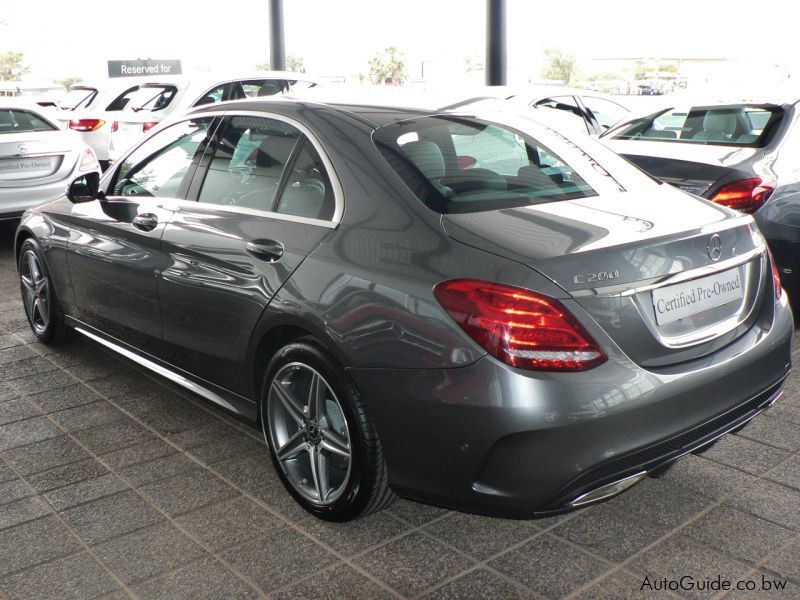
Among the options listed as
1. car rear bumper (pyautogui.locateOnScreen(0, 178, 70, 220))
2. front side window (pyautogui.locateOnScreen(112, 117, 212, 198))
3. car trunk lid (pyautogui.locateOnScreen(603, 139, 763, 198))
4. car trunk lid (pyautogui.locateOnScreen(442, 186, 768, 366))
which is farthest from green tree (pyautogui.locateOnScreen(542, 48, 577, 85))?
car trunk lid (pyautogui.locateOnScreen(442, 186, 768, 366))

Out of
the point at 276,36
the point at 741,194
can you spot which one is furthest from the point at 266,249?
the point at 276,36

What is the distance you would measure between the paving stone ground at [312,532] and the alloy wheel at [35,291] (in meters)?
1.26

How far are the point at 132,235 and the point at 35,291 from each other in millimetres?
1583

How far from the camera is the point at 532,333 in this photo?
2.32 meters

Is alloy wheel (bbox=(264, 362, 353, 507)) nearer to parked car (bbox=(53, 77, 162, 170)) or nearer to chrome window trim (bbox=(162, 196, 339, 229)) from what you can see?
chrome window trim (bbox=(162, 196, 339, 229))

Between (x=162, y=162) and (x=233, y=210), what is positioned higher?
(x=162, y=162)

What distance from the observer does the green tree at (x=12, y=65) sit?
258 feet

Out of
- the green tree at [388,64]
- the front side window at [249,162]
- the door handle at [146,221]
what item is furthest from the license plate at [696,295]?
the green tree at [388,64]

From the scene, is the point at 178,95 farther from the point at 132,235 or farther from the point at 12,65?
the point at 12,65

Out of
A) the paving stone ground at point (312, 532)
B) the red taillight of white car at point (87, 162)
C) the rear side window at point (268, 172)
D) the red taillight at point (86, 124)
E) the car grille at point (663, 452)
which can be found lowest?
the paving stone ground at point (312, 532)

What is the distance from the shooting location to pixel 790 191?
494cm

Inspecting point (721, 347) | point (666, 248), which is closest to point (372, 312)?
point (666, 248)

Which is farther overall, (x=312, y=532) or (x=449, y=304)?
(x=312, y=532)

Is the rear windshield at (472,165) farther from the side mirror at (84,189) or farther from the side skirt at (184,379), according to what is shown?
the side mirror at (84,189)
